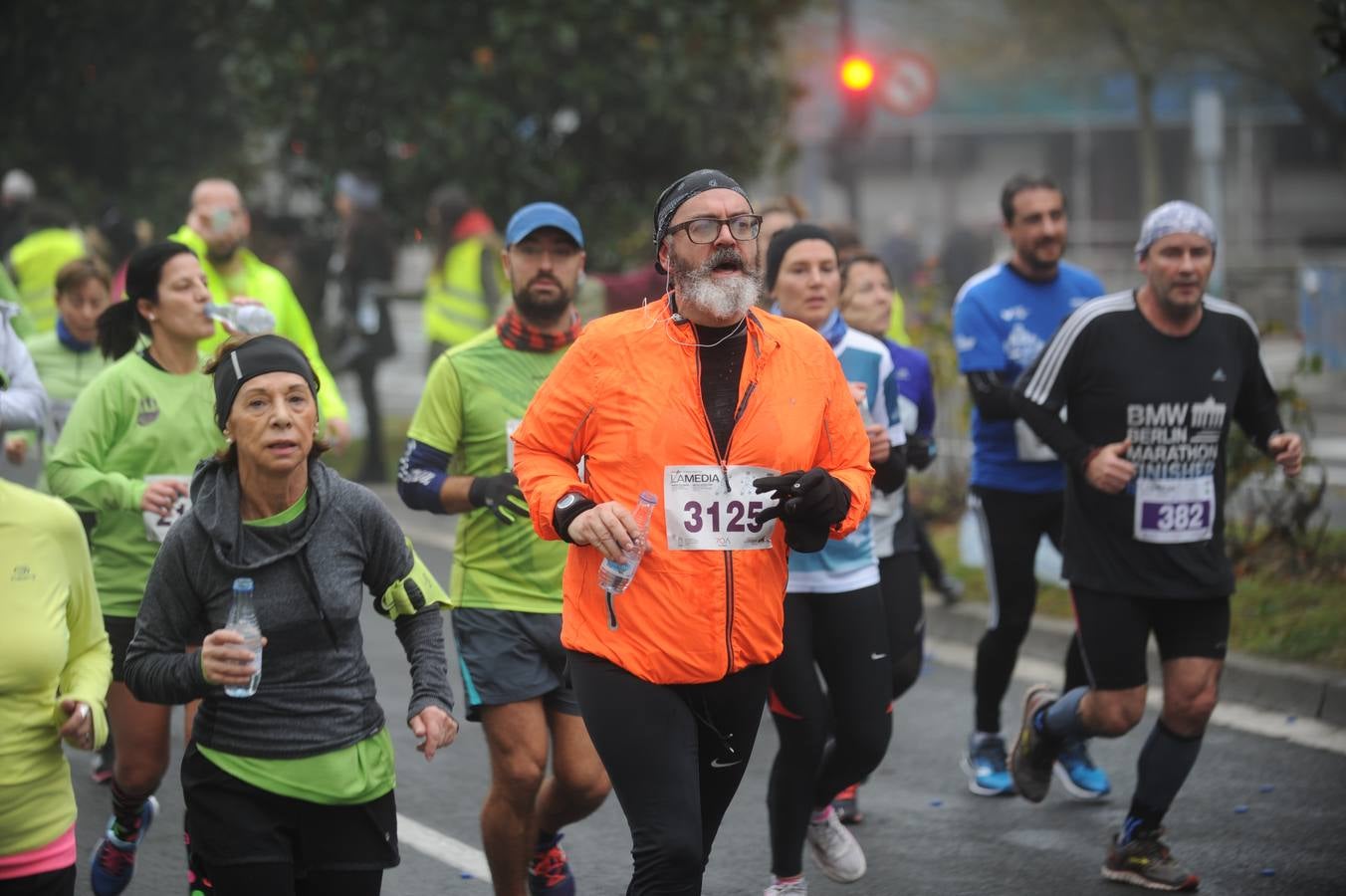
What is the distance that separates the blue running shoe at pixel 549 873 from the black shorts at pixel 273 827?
1.27 metres

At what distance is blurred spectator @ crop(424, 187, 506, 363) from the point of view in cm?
1332

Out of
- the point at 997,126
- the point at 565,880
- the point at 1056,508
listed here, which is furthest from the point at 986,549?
the point at 997,126

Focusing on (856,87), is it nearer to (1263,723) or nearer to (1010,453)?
(1263,723)

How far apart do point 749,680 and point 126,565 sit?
242cm

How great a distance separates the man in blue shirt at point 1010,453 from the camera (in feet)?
23.4

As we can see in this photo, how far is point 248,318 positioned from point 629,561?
8.96ft

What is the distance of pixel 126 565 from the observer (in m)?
5.98

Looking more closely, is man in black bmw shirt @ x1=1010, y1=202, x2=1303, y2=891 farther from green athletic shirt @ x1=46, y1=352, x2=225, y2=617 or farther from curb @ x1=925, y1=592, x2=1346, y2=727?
green athletic shirt @ x1=46, y1=352, x2=225, y2=617

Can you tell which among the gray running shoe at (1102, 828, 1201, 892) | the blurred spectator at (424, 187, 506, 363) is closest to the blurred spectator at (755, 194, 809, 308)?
the gray running shoe at (1102, 828, 1201, 892)

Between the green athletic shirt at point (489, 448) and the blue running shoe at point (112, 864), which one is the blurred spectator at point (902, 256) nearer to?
the green athletic shirt at point (489, 448)

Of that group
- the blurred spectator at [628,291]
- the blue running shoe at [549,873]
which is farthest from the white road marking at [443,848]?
the blurred spectator at [628,291]

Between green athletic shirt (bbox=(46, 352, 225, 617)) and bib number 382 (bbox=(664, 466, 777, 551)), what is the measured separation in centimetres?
209

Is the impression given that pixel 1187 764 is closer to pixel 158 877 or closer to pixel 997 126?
pixel 158 877

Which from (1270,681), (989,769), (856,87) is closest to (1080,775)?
(989,769)
